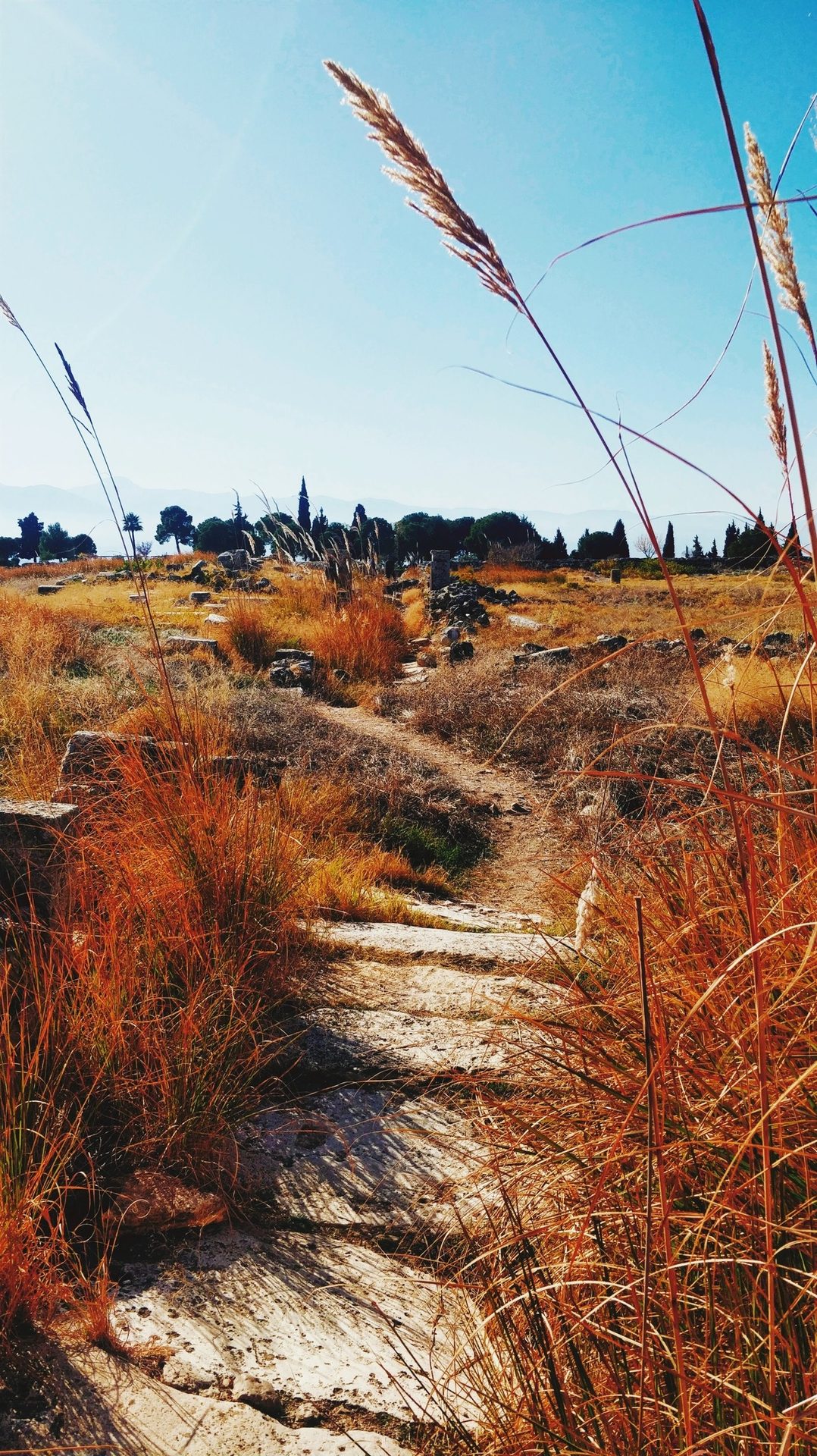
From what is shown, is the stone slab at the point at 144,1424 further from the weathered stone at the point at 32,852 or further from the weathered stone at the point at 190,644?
the weathered stone at the point at 190,644

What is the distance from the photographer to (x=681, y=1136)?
1231 millimetres

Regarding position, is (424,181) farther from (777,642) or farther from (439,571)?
(439,571)

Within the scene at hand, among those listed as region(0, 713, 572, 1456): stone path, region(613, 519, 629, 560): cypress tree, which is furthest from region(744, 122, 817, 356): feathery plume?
region(613, 519, 629, 560): cypress tree

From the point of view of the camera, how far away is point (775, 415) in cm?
137

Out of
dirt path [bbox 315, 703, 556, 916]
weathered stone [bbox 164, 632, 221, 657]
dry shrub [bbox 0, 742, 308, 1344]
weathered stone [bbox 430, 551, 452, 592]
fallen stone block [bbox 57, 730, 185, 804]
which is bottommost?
dirt path [bbox 315, 703, 556, 916]

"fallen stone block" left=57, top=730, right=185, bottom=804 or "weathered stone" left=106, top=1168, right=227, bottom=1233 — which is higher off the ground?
"fallen stone block" left=57, top=730, right=185, bottom=804

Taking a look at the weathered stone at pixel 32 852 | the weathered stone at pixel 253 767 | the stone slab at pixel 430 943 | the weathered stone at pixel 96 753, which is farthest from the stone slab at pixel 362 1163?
the weathered stone at pixel 253 767

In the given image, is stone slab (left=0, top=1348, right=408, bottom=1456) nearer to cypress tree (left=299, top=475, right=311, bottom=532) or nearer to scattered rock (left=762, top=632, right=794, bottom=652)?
scattered rock (left=762, top=632, right=794, bottom=652)

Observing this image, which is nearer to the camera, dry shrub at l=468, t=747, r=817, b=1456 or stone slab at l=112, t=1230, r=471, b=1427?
dry shrub at l=468, t=747, r=817, b=1456

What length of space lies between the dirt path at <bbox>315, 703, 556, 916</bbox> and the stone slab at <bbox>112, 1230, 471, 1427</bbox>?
288 cm

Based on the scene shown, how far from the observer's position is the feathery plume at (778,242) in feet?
3.93

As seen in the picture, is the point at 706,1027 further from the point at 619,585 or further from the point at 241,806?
→ the point at 619,585

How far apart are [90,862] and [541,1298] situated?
218 cm

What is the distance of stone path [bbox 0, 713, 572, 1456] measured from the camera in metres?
1.40
